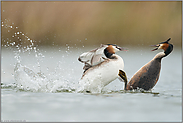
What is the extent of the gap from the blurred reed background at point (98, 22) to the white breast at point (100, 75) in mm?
17388

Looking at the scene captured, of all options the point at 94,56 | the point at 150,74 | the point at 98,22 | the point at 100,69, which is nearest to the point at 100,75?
the point at 100,69

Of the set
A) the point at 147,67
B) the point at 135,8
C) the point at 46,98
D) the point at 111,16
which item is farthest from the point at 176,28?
the point at 46,98

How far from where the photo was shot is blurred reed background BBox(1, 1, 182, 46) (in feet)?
82.1

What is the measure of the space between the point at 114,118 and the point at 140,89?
8.90 feet

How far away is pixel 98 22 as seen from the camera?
2716 cm

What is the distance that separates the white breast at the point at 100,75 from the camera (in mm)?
7383

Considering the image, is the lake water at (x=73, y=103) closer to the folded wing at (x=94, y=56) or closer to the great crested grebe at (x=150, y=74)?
the great crested grebe at (x=150, y=74)

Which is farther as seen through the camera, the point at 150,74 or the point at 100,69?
the point at 150,74

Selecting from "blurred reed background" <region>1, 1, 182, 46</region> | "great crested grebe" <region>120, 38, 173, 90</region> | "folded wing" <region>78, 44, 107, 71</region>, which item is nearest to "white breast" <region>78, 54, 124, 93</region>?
"folded wing" <region>78, 44, 107, 71</region>

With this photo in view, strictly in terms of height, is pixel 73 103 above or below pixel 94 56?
below

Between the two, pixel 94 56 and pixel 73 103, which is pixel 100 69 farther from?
pixel 73 103

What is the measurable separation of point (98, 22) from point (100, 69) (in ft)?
65.8

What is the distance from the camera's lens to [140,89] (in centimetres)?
758

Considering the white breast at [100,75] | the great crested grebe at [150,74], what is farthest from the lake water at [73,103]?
the great crested grebe at [150,74]
